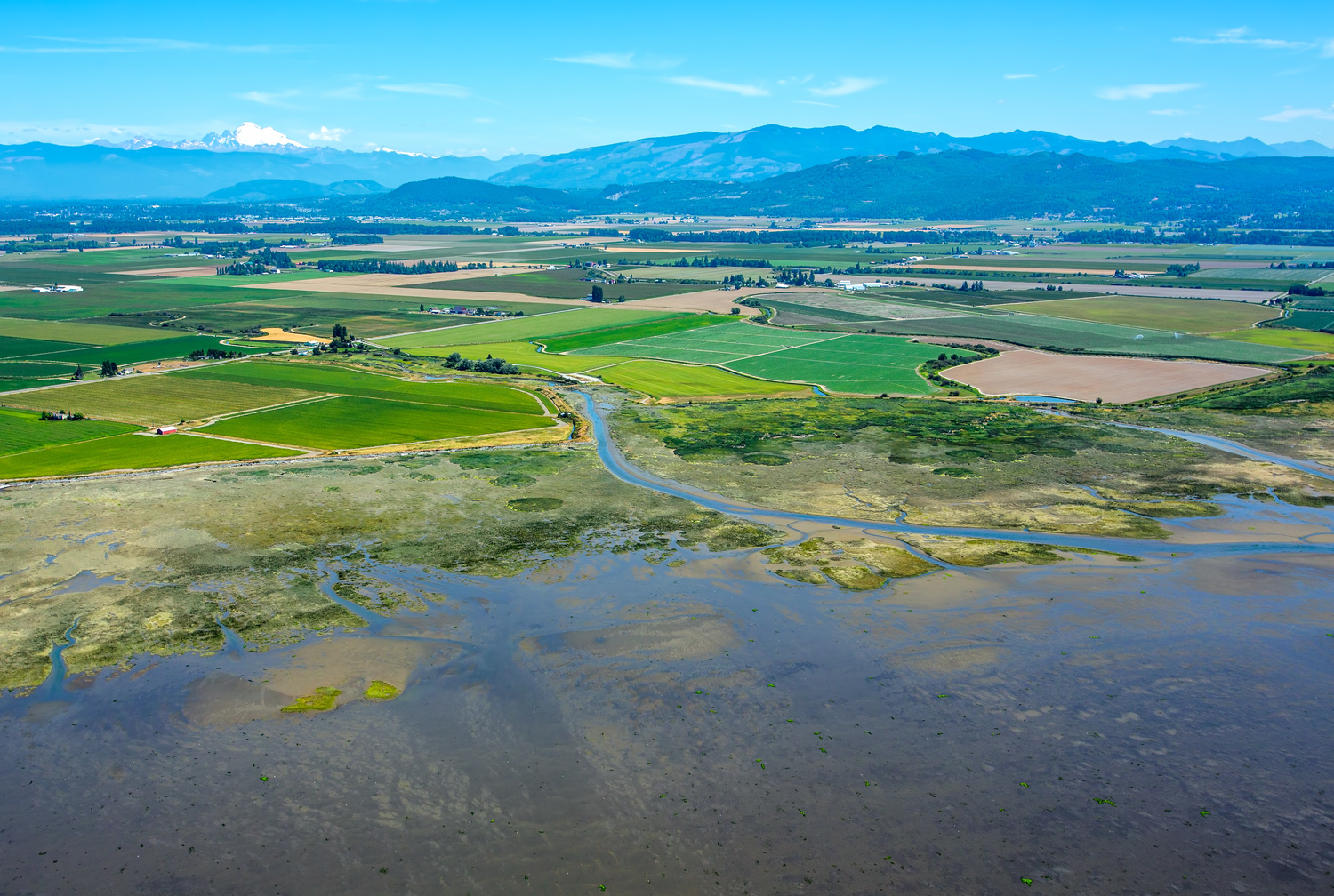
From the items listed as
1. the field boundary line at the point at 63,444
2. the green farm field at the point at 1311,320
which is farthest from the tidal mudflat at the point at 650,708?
the green farm field at the point at 1311,320

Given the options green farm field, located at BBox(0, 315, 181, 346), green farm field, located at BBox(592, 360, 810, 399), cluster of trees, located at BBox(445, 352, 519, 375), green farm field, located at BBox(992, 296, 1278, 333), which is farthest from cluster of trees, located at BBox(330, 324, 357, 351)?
green farm field, located at BBox(992, 296, 1278, 333)

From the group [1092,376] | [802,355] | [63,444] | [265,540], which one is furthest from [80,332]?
[1092,376]

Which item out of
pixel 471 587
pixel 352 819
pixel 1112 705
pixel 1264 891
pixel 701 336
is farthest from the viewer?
pixel 701 336

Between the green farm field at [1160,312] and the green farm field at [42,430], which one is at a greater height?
the green farm field at [1160,312]

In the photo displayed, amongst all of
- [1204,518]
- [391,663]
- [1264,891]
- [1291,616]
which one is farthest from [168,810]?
[1204,518]

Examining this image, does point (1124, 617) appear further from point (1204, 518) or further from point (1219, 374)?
point (1219, 374)

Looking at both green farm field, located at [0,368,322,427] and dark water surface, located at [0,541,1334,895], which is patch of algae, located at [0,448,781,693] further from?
green farm field, located at [0,368,322,427]

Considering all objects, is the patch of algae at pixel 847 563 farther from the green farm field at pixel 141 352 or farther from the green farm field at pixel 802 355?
the green farm field at pixel 141 352
